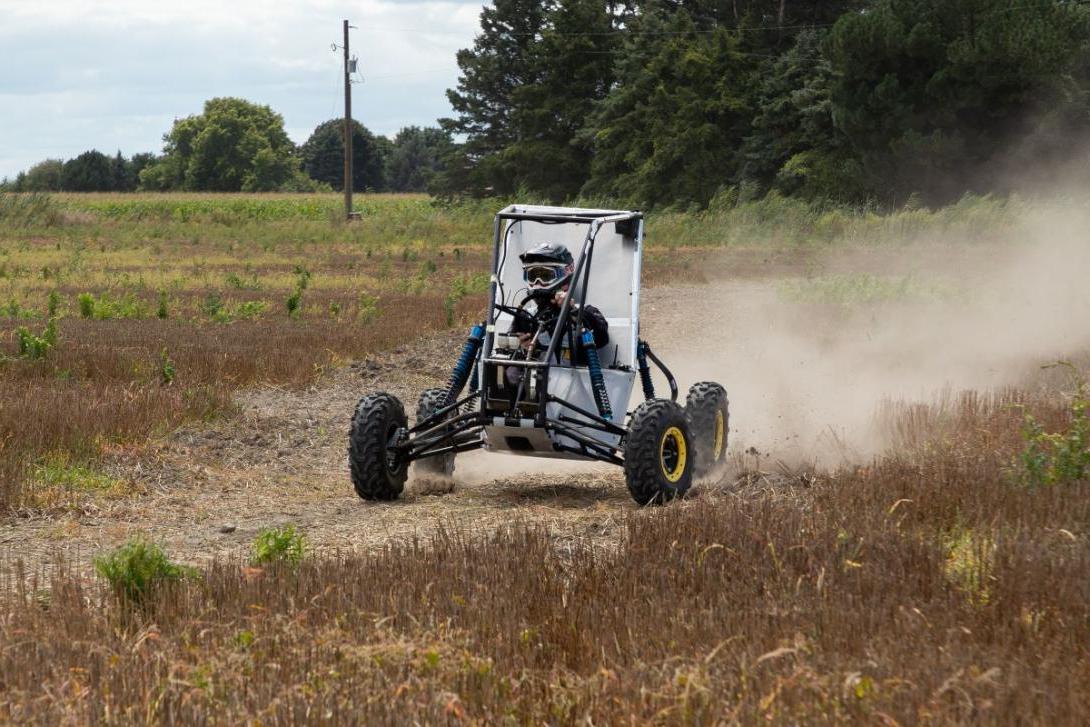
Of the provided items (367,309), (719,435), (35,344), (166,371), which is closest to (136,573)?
(719,435)

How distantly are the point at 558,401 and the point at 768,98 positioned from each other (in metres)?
52.4

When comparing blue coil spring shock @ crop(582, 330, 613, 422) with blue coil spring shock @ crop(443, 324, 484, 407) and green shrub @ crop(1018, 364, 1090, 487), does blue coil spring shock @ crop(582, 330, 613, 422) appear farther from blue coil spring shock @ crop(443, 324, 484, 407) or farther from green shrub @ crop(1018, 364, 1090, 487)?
green shrub @ crop(1018, 364, 1090, 487)

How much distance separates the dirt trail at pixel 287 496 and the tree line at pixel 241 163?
116 meters

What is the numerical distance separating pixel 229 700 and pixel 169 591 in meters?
1.72

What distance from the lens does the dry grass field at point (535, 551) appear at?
18.4 feet

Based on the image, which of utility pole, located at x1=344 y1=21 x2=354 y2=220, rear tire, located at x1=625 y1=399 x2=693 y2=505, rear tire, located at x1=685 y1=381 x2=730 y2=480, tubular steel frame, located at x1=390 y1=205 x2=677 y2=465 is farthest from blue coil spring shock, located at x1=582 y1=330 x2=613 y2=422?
utility pole, located at x1=344 y1=21 x2=354 y2=220

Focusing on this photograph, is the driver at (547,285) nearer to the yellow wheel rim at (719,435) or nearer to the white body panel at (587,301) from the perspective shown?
the white body panel at (587,301)

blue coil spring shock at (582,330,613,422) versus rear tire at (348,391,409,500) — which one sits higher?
blue coil spring shock at (582,330,613,422)

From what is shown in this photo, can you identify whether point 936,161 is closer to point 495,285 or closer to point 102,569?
point 495,285

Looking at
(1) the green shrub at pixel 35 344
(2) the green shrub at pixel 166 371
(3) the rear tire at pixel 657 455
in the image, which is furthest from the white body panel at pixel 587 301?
(1) the green shrub at pixel 35 344

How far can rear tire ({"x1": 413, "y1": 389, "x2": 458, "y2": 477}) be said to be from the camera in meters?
12.3

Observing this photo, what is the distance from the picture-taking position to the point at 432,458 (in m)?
12.6

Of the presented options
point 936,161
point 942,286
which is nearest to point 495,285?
point 942,286

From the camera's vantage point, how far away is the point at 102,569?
739 centimetres
